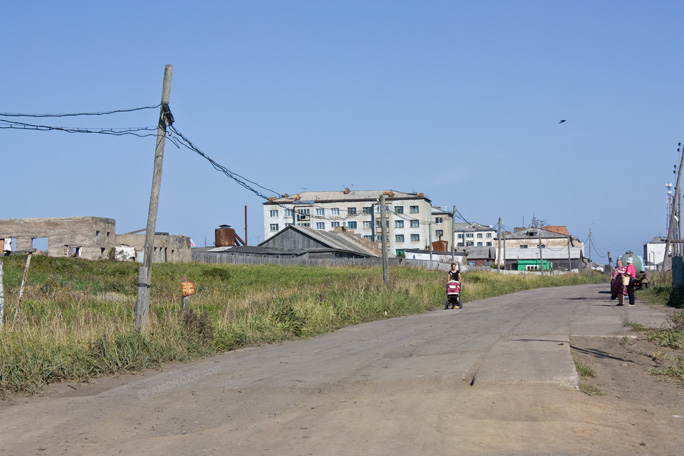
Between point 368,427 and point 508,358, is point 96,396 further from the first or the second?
point 508,358

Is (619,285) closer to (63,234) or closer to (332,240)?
(63,234)

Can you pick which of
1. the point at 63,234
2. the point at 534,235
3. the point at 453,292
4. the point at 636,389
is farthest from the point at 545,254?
the point at 636,389

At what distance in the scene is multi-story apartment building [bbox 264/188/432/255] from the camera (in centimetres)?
11881

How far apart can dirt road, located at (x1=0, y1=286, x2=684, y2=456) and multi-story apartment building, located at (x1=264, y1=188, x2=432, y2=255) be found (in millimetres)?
104812

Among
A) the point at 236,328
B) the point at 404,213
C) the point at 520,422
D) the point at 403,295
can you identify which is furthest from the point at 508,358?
the point at 404,213

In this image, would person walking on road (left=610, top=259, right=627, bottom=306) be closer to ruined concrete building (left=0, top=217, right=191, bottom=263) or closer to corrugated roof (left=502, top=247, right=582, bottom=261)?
ruined concrete building (left=0, top=217, right=191, bottom=263)

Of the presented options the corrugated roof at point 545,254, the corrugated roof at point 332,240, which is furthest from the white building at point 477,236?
the corrugated roof at point 332,240

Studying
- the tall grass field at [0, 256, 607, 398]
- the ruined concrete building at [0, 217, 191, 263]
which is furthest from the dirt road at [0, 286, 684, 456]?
the ruined concrete building at [0, 217, 191, 263]

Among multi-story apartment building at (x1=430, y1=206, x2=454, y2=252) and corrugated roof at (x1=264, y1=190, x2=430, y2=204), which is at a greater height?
corrugated roof at (x1=264, y1=190, x2=430, y2=204)

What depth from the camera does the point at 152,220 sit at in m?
14.5

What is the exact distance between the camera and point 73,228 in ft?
174

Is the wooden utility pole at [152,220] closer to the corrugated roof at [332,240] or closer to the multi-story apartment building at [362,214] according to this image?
the corrugated roof at [332,240]

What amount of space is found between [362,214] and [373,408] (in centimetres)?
11561

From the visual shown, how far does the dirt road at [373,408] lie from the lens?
5.98 metres
